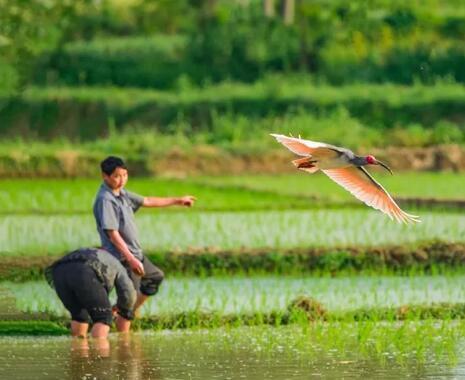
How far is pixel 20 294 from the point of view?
33.5 feet

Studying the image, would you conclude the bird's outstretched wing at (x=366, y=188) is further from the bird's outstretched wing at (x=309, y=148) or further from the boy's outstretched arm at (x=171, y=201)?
the boy's outstretched arm at (x=171, y=201)

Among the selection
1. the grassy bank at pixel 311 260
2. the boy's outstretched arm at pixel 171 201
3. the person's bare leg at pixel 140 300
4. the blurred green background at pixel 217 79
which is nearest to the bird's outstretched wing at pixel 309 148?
the boy's outstretched arm at pixel 171 201

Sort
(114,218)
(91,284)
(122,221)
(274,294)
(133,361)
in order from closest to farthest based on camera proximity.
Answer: (133,361) < (91,284) < (114,218) < (122,221) < (274,294)

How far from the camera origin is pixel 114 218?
28.9 feet

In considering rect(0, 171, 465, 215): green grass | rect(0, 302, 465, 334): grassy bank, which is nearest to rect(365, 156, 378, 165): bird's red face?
rect(0, 302, 465, 334): grassy bank

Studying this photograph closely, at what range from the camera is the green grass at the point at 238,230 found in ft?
38.5

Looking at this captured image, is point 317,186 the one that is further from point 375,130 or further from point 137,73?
point 137,73

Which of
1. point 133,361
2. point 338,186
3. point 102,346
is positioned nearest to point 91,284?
point 102,346

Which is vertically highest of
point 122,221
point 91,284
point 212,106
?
point 212,106

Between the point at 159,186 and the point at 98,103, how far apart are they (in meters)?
5.96

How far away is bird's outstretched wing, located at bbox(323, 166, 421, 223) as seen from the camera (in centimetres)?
853

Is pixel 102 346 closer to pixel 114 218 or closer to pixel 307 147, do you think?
pixel 114 218

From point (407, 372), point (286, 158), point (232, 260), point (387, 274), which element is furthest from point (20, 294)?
point (286, 158)

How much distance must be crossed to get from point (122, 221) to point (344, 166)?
1.34 metres
